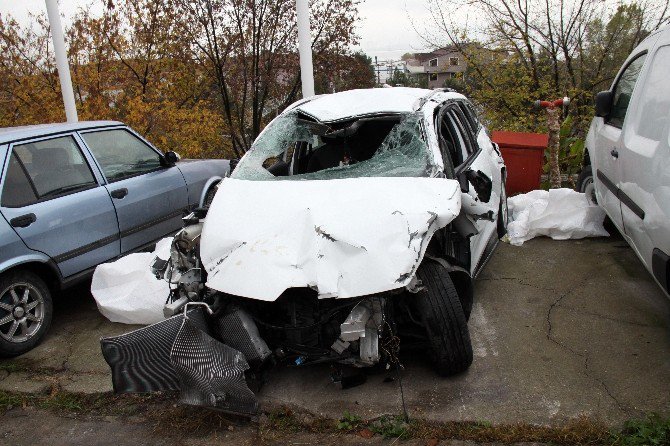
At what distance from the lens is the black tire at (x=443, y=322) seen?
3215 mm

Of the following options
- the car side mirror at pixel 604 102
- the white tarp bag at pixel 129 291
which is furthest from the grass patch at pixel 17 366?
the car side mirror at pixel 604 102

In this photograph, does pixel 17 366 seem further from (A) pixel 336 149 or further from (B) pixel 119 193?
(A) pixel 336 149

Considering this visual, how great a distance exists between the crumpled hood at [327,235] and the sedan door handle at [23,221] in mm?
1558

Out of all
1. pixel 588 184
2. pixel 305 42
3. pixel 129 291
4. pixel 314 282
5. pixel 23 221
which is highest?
pixel 305 42

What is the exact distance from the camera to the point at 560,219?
5707 mm

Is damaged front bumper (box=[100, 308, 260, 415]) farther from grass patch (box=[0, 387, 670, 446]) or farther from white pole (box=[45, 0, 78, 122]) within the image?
white pole (box=[45, 0, 78, 122])

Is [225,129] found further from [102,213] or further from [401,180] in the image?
[401,180]

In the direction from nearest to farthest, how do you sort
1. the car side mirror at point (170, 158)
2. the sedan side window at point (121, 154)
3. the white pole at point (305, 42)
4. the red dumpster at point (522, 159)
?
the sedan side window at point (121, 154), the car side mirror at point (170, 158), the white pole at point (305, 42), the red dumpster at point (522, 159)

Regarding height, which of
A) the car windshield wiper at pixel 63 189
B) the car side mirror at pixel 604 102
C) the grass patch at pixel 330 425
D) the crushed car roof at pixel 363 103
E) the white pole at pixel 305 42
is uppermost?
the white pole at pixel 305 42

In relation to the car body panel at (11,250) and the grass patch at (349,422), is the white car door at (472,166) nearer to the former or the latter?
the grass patch at (349,422)

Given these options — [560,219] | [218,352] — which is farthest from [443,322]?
[560,219]

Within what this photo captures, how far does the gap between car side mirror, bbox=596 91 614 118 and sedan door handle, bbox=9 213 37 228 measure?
15.7 feet

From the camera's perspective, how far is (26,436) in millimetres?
3279

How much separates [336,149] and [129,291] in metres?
2.09
